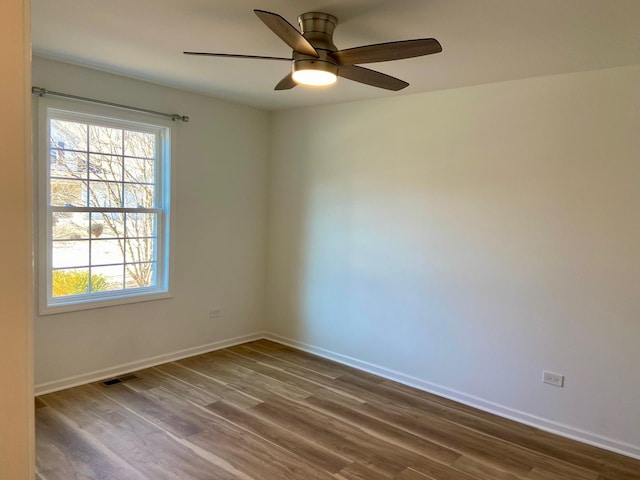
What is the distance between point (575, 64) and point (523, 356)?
81.0 inches

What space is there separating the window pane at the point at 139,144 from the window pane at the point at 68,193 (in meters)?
0.51

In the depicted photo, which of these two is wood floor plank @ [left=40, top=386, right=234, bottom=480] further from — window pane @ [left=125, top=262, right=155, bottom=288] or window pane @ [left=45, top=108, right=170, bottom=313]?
window pane @ [left=125, top=262, right=155, bottom=288]

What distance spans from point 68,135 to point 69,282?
3.85 feet

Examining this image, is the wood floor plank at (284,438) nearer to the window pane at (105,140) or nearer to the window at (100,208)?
the window at (100,208)

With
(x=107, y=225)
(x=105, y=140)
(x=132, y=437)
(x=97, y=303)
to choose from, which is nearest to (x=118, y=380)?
(x=97, y=303)

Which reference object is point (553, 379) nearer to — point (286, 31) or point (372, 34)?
point (372, 34)

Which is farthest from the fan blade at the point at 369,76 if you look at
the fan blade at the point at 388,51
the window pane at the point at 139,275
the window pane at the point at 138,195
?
the window pane at the point at 139,275

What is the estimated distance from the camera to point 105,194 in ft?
12.6

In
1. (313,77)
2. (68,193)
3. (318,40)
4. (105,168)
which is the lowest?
(68,193)

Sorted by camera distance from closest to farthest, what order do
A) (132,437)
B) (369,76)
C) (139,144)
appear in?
(369,76) → (132,437) → (139,144)

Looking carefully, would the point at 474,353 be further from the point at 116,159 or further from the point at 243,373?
the point at 116,159

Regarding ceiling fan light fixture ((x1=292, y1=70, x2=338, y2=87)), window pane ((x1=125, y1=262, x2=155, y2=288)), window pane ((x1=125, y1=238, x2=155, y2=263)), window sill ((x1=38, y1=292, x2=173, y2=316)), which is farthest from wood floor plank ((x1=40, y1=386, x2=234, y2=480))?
ceiling fan light fixture ((x1=292, y1=70, x2=338, y2=87))

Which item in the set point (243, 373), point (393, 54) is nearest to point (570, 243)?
point (393, 54)

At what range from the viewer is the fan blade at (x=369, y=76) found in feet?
8.16
